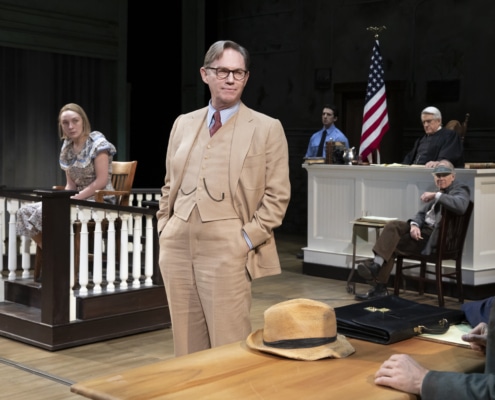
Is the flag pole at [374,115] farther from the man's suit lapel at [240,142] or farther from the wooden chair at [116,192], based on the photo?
the man's suit lapel at [240,142]

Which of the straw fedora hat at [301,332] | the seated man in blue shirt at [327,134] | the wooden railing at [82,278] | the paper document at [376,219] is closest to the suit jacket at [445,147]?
the paper document at [376,219]

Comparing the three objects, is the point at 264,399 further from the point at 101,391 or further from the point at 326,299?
the point at 326,299

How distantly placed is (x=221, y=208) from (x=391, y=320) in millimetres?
770

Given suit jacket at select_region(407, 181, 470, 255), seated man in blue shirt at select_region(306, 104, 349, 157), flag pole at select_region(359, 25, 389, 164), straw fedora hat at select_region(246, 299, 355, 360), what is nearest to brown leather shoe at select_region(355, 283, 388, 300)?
suit jacket at select_region(407, 181, 470, 255)

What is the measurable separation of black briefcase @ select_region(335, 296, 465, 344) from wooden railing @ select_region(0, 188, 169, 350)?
3079 mm

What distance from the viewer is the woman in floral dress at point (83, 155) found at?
19.2 ft

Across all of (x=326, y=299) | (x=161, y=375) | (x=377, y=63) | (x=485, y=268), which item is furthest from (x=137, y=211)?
(x=377, y=63)

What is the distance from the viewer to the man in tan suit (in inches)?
114

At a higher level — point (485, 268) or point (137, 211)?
point (137, 211)

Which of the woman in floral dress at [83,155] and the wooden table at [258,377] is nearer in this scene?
the wooden table at [258,377]

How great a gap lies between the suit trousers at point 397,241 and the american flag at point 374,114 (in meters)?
2.28

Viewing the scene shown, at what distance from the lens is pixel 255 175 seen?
2957 mm

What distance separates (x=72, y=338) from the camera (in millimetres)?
5422

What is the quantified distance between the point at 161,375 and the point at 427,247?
524 centimetres
